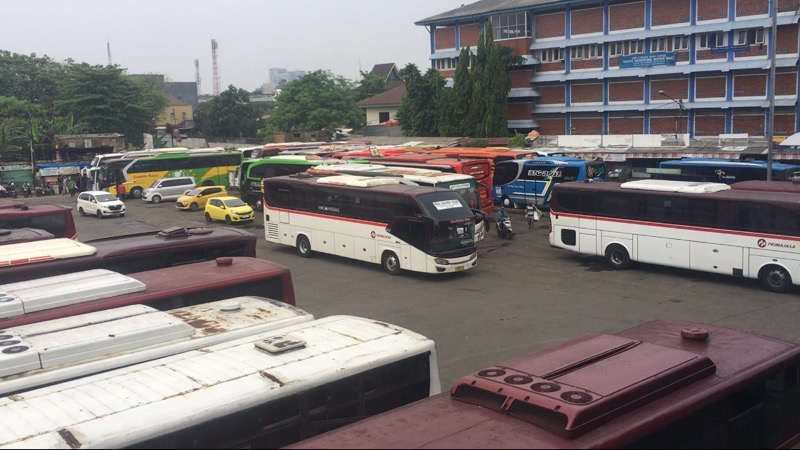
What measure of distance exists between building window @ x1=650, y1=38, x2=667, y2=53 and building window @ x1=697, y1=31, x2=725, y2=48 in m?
2.11

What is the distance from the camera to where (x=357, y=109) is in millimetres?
65812

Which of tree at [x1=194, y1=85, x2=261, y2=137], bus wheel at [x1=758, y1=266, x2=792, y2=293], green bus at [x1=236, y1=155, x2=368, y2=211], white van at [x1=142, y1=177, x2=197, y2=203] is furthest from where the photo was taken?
tree at [x1=194, y1=85, x2=261, y2=137]

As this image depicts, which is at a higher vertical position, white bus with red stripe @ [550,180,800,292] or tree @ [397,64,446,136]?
tree @ [397,64,446,136]

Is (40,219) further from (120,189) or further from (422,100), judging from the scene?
(422,100)

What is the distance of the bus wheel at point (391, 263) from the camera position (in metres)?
18.9

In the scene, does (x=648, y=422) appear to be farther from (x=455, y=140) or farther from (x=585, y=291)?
(x=455, y=140)

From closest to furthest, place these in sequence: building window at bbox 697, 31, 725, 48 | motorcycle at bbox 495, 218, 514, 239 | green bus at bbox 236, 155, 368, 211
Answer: motorcycle at bbox 495, 218, 514, 239, green bus at bbox 236, 155, 368, 211, building window at bbox 697, 31, 725, 48

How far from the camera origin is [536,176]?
29.6 metres

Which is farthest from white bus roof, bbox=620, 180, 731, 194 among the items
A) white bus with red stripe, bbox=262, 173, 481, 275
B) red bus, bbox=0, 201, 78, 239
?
red bus, bbox=0, 201, 78, 239

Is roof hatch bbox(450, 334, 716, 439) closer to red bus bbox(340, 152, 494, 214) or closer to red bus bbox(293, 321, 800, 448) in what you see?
red bus bbox(293, 321, 800, 448)

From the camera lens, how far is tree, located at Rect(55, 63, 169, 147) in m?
55.3

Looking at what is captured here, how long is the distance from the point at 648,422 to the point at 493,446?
1.17 meters

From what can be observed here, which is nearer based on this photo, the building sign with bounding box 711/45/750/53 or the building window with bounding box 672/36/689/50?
the building sign with bounding box 711/45/750/53

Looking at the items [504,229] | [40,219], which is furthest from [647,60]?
[40,219]
